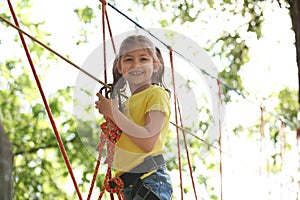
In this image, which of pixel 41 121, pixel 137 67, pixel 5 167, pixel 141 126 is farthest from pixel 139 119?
pixel 41 121

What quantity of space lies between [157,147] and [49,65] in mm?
4385

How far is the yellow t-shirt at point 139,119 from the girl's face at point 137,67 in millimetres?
38

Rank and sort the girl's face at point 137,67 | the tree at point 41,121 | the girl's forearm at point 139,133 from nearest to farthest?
the girl's forearm at point 139,133 < the girl's face at point 137,67 < the tree at point 41,121

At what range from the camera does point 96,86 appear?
1723 millimetres

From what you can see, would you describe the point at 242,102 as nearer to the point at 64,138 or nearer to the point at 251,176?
the point at 251,176

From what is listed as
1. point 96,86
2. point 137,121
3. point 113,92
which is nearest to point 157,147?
point 137,121

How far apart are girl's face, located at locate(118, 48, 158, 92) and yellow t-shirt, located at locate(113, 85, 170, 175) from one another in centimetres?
4

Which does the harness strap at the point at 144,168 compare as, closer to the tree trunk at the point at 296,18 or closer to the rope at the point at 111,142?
the rope at the point at 111,142

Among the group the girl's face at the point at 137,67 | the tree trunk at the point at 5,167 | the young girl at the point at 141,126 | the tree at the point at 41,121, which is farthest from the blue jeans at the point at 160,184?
the tree at the point at 41,121

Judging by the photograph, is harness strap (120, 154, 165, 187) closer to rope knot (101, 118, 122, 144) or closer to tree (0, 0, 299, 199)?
rope knot (101, 118, 122, 144)

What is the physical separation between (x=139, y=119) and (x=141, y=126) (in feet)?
0.09

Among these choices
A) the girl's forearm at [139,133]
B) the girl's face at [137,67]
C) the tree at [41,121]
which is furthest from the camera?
the tree at [41,121]

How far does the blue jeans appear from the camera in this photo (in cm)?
141

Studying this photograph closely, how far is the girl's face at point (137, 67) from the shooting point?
152cm
